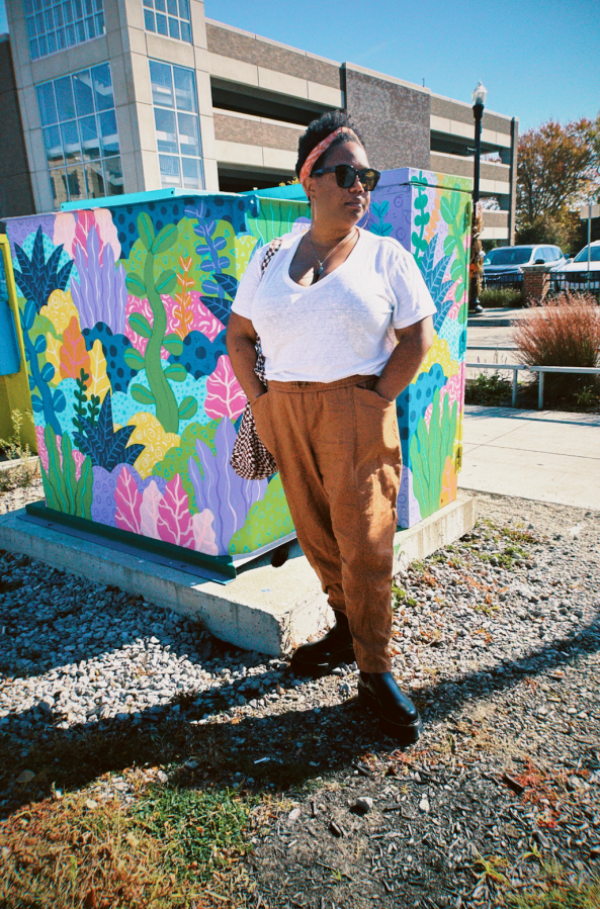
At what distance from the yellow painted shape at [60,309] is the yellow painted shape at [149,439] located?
2.40 feet

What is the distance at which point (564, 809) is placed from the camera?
6.66 ft

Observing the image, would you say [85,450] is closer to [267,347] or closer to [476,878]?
[267,347]

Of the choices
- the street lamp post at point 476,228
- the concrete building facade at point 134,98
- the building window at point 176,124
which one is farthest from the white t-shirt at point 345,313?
the building window at point 176,124

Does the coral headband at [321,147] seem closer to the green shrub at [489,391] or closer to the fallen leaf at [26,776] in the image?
the fallen leaf at [26,776]

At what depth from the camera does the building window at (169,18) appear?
22609mm

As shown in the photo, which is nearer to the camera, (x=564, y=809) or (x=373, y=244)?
(x=564, y=809)

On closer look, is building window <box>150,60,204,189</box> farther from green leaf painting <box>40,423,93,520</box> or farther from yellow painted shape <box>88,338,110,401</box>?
yellow painted shape <box>88,338,110,401</box>

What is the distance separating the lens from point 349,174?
2.18 m

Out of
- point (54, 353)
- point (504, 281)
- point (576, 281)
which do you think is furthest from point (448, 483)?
point (504, 281)

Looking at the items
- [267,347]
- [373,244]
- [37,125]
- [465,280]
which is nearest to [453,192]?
[465,280]

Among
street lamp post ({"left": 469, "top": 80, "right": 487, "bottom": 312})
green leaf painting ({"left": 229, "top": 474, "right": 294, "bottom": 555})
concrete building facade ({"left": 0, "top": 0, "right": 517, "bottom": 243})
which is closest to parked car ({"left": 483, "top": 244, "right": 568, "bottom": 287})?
street lamp post ({"left": 469, "top": 80, "right": 487, "bottom": 312})

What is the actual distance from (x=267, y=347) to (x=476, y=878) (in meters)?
1.74

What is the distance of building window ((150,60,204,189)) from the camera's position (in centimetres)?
2323

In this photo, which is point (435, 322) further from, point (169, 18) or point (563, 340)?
point (169, 18)
